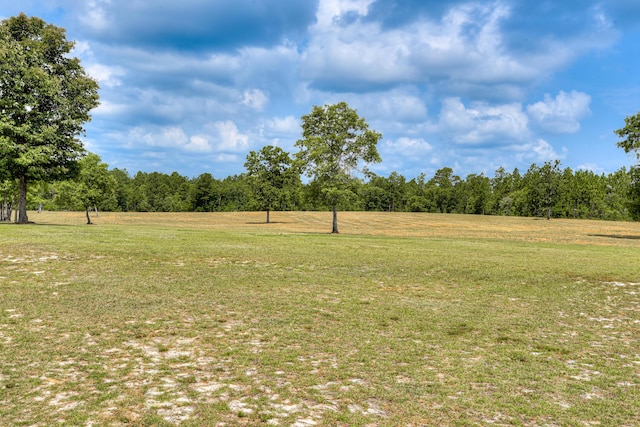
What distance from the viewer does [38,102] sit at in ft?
134

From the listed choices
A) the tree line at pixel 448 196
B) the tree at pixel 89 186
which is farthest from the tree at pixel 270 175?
the tree at pixel 89 186

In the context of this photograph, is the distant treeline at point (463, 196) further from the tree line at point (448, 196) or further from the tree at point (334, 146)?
the tree at point (334, 146)

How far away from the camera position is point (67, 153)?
1690 inches

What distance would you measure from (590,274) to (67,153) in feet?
156

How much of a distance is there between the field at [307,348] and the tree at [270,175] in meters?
71.1

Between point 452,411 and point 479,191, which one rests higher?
point 479,191

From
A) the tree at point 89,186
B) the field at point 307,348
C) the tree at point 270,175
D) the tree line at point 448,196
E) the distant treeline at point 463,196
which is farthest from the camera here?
the distant treeline at point 463,196

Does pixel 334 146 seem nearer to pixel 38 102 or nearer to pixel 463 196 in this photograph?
pixel 38 102

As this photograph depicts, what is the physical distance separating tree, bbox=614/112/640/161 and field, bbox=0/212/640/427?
4701 centimetres

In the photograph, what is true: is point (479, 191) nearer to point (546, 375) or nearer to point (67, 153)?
point (67, 153)

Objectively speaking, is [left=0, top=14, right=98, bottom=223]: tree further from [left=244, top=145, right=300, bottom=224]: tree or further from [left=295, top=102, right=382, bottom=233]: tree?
[left=244, top=145, right=300, bottom=224]: tree

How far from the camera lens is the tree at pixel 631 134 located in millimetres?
54188

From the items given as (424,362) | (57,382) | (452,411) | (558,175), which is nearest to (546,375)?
(424,362)

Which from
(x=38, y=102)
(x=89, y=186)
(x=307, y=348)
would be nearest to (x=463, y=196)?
(x=89, y=186)
